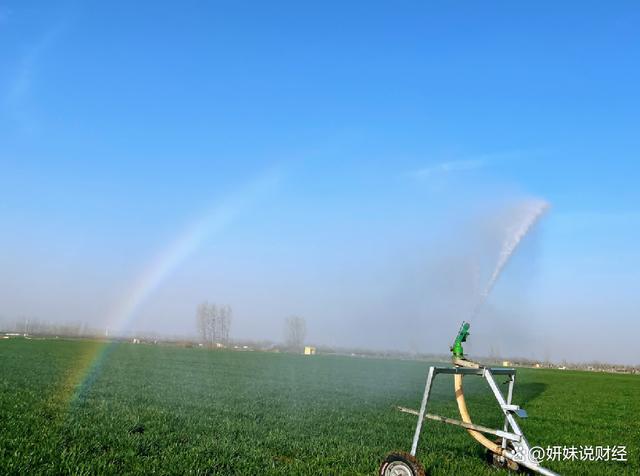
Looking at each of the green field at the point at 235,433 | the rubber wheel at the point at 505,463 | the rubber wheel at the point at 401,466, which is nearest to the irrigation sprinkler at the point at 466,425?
the rubber wheel at the point at 401,466

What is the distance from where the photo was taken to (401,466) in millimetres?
8641

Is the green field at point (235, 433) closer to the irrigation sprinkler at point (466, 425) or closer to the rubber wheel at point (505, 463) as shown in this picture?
the rubber wheel at point (505, 463)

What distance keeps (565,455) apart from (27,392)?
18365 millimetres

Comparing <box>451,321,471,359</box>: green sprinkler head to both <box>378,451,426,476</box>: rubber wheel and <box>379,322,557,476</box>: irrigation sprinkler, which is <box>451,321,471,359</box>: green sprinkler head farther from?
<box>378,451,426,476</box>: rubber wheel

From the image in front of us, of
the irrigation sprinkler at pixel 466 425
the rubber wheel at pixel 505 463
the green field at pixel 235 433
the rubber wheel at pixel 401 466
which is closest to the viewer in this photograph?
the irrigation sprinkler at pixel 466 425

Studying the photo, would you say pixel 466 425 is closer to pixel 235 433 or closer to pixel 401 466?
pixel 401 466

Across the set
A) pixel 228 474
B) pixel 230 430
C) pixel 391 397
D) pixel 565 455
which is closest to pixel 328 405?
pixel 391 397

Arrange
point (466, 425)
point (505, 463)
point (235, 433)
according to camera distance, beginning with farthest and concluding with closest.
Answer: point (235, 433) < point (505, 463) < point (466, 425)

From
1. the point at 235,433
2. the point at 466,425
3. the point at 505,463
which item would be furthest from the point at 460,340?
the point at 235,433

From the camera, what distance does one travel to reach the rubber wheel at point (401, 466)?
27.2 ft

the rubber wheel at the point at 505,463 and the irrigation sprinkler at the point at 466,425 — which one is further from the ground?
the irrigation sprinkler at the point at 466,425

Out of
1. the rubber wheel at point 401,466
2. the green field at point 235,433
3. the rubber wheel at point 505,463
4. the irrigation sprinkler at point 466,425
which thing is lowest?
the green field at point 235,433

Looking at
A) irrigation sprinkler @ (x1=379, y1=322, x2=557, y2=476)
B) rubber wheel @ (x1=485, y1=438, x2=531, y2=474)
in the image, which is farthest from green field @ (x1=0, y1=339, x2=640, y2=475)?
irrigation sprinkler @ (x1=379, y1=322, x2=557, y2=476)

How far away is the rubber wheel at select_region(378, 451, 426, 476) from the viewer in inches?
327
